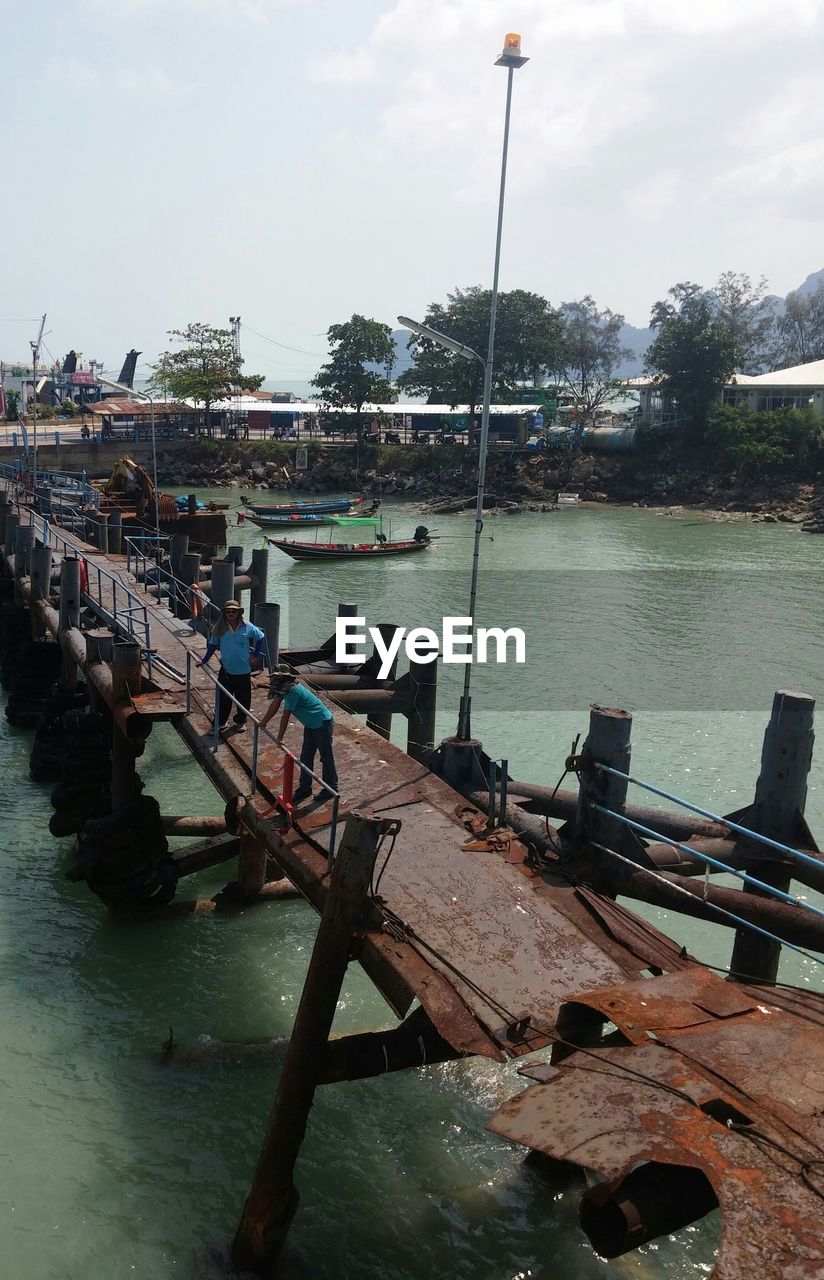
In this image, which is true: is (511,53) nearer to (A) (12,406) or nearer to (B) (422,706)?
(B) (422,706)

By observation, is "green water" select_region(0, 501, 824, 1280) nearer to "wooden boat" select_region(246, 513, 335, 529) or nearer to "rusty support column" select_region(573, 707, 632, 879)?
"rusty support column" select_region(573, 707, 632, 879)

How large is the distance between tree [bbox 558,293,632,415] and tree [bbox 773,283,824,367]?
19087 mm

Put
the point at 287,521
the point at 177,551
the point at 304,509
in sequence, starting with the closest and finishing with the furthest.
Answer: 1. the point at 177,551
2. the point at 287,521
3. the point at 304,509

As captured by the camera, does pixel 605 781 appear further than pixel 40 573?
No

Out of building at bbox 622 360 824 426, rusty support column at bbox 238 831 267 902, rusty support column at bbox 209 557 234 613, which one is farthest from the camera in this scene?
building at bbox 622 360 824 426

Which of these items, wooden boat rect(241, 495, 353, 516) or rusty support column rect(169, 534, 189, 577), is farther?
wooden boat rect(241, 495, 353, 516)

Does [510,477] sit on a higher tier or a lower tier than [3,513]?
higher

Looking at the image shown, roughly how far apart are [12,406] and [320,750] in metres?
101

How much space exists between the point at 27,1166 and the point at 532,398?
80.4 meters

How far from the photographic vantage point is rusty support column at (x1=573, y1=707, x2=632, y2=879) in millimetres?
9133

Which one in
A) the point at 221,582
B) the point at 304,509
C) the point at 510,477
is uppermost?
the point at 510,477

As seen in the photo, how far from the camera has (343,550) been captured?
4759 centimetres

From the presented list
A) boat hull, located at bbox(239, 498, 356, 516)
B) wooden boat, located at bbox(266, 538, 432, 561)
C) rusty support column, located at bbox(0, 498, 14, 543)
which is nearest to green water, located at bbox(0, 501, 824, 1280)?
rusty support column, located at bbox(0, 498, 14, 543)

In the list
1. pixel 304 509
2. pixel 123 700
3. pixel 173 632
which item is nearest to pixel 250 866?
pixel 123 700
